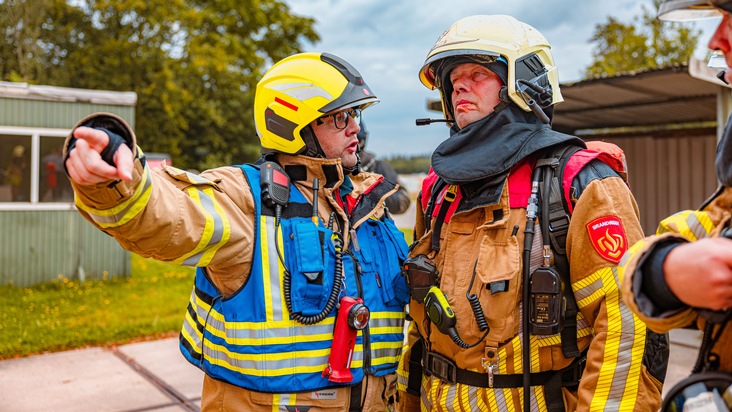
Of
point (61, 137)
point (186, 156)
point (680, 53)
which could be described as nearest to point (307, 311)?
point (61, 137)

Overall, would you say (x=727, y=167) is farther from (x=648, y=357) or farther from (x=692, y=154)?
(x=692, y=154)

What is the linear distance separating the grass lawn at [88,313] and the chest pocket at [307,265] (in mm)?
4968

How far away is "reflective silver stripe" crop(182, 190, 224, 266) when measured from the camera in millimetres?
2033

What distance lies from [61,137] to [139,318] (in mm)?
3449

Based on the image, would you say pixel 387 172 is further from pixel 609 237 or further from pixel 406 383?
pixel 609 237

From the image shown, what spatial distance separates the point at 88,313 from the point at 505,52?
678 centimetres

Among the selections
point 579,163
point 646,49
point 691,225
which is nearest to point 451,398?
point 579,163

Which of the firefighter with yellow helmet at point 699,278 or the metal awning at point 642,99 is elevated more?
the metal awning at point 642,99

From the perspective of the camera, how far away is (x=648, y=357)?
1978 millimetres

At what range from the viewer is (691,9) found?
53.0 inches

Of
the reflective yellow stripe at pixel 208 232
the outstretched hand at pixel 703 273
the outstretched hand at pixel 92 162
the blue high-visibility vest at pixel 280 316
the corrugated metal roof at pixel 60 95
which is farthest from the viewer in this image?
the corrugated metal roof at pixel 60 95

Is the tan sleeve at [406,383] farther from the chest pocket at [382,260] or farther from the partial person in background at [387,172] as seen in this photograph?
the partial person in background at [387,172]

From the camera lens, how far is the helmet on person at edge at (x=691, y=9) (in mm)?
1266

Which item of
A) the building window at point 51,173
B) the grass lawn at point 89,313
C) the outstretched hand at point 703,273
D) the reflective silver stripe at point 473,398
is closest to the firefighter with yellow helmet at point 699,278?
the outstretched hand at point 703,273
